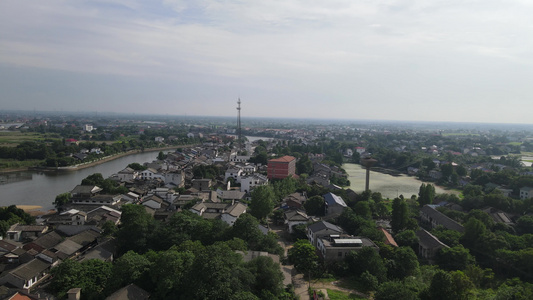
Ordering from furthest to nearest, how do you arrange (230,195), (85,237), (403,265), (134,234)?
(230,195), (85,237), (134,234), (403,265)

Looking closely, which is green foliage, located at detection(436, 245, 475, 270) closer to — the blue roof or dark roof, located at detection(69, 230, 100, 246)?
the blue roof

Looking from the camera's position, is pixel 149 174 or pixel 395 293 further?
pixel 149 174

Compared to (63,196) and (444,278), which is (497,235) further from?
(63,196)

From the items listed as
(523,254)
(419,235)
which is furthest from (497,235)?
(419,235)

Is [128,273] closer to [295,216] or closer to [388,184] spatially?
[295,216]

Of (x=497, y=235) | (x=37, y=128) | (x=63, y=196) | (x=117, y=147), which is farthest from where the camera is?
(x=37, y=128)

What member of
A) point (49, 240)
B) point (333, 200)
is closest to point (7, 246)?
point (49, 240)

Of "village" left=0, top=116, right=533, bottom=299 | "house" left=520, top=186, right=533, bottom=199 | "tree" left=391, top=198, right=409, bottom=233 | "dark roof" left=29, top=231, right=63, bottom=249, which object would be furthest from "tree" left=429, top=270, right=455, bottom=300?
"house" left=520, top=186, right=533, bottom=199
